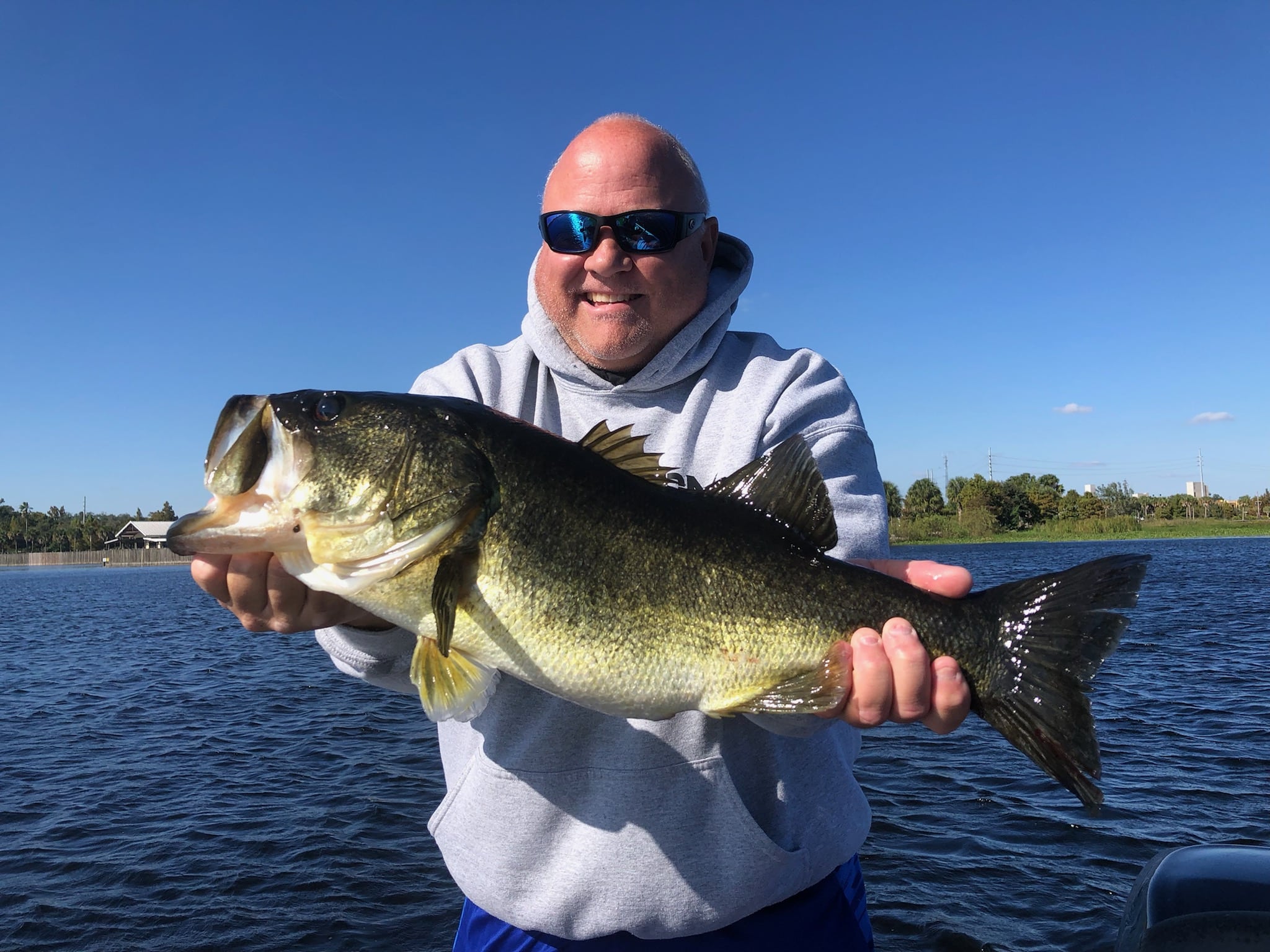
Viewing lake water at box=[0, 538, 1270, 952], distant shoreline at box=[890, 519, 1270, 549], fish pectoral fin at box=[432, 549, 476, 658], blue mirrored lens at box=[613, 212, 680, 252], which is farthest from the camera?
distant shoreline at box=[890, 519, 1270, 549]

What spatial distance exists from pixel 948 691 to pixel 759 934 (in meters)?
1.27

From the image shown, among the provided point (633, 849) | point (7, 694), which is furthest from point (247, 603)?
point (7, 694)

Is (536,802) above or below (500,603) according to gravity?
below

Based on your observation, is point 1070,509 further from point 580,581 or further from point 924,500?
point 580,581

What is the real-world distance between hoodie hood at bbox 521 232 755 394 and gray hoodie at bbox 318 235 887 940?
0.68ft

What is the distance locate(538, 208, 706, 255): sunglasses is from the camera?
3527 mm

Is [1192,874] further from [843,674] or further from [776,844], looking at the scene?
[843,674]

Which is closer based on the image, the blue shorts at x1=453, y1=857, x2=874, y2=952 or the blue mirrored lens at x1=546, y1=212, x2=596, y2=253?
the blue shorts at x1=453, y1=857, x2=874, y2=952

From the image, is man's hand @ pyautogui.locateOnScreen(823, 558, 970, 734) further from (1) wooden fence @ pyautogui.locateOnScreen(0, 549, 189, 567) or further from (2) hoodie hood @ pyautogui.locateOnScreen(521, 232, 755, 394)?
(1) wooden fence @ pyautogui.locateOnScreen(0, 549, 189, 567)

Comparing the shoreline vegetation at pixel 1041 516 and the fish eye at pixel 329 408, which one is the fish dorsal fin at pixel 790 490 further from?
the shoreline vegetation at pixel 1041 516

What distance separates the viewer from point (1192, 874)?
12.4 ft

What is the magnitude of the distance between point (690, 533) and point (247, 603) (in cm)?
137

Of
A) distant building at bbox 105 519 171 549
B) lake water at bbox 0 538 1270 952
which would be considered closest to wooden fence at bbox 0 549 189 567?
distant building at bbox 105 519 171 549

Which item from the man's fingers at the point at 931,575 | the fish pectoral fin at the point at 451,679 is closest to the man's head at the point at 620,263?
the man's fingers at the point at 931,575
